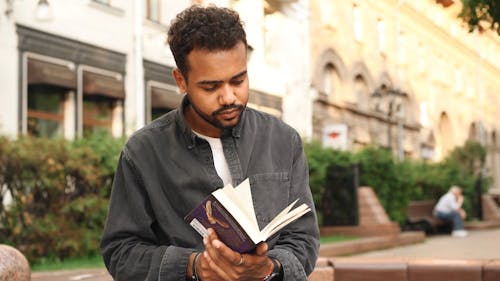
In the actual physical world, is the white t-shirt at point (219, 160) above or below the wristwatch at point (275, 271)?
above

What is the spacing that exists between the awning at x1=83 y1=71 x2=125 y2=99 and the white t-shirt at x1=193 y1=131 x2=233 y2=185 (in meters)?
15.6

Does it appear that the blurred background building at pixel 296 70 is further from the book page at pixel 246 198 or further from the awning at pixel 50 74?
the book page at pixel 246 198

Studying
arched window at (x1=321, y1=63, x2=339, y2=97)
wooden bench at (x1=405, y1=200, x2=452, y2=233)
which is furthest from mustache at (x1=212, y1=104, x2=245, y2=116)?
arched window at (x1=321, y1=63, x2=339, y2=97)

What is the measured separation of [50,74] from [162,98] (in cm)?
404

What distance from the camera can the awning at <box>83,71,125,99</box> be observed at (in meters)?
17.9

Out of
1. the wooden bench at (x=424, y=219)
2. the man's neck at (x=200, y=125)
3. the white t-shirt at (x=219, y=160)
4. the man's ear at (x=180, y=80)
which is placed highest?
the man's ear at (x=180, y=80)

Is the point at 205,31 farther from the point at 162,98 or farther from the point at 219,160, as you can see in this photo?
A: the point at 162,98

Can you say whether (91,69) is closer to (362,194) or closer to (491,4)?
(362,194)

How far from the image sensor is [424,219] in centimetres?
2166

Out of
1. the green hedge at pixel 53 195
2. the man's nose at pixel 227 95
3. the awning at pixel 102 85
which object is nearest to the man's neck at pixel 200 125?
the man's nose at pixel 227 95

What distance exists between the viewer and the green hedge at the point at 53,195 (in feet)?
33.3

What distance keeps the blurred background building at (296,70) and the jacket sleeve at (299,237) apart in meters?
0.77

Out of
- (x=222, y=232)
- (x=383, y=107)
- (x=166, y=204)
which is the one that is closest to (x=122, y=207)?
(x=166, y=204)

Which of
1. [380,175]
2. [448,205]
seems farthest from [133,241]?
[448,205]
